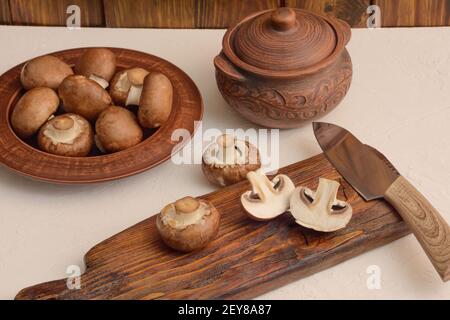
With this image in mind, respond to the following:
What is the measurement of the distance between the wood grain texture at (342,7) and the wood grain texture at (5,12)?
0.59 m

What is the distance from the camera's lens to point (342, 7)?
4.76 feet

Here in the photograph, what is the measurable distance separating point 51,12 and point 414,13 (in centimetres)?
76

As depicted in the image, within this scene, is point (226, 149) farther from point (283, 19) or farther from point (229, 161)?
point (283, 19)

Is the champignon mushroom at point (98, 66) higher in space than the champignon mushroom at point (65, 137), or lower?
higher

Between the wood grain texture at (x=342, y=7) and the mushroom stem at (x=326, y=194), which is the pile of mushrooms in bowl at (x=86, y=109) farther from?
the wood grain texture at (x=342, y=7)

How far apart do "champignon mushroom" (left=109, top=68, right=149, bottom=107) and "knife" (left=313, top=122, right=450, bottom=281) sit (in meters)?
0.30

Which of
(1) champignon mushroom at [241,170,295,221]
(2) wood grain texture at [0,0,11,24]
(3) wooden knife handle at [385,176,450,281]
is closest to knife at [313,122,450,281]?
(3) wooden knife handle at [385,176,450,281]

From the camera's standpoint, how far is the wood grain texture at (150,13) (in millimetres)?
1452

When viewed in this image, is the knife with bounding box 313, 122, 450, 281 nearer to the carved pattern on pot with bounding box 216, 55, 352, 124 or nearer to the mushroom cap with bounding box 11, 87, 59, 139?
the carved pattern on pot with bounding box 216, 55, 352, 124

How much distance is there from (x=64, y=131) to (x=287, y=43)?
372 mm

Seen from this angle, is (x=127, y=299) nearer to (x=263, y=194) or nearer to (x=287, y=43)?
(x=263, y=194)

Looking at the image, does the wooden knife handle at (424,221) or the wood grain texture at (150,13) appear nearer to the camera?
the wooden knife handle at (424,221)

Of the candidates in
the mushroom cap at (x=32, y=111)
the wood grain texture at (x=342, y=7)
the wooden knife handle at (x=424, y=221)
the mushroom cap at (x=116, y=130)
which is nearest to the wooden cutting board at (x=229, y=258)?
the wooden knife handle at (x=424, y=221)

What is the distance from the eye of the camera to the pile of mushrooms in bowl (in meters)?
1.07
